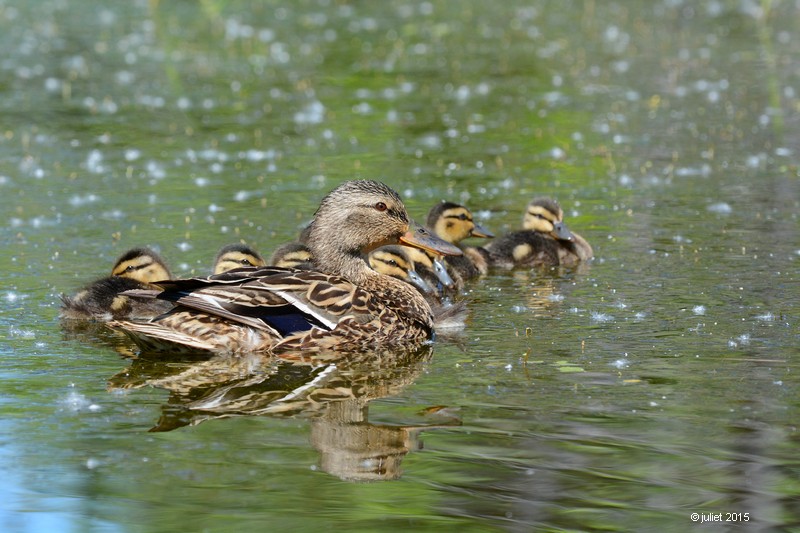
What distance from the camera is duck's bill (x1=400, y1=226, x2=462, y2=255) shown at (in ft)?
26.6

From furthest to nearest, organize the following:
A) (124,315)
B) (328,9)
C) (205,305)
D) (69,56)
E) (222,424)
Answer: (328,9), (69,56), (124,315), (205,305), (222,424)

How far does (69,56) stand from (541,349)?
13.2 m

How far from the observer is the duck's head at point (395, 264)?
880 cm

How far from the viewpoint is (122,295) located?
7684 mm

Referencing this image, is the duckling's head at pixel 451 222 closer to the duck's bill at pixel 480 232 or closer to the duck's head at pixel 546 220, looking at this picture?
the duck's bill at pixel 480 232

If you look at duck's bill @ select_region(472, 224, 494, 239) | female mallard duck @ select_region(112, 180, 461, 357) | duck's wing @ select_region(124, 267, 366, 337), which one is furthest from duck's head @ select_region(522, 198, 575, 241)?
duck's wing @ select_region(124, 267, 366, 337)

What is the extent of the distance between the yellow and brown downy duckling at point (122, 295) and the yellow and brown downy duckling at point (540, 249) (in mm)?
2456

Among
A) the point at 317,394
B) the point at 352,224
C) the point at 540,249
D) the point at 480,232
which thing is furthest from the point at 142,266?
the point at 540,249

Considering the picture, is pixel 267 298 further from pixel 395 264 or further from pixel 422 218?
pixel 422 218

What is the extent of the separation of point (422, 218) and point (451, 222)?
0.68 m

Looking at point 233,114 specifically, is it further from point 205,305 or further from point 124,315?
point 205,305

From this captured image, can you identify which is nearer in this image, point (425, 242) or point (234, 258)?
point (425, 242)

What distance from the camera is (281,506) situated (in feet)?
16.3

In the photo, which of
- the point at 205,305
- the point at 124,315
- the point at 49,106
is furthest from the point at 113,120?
the point at 205,305
